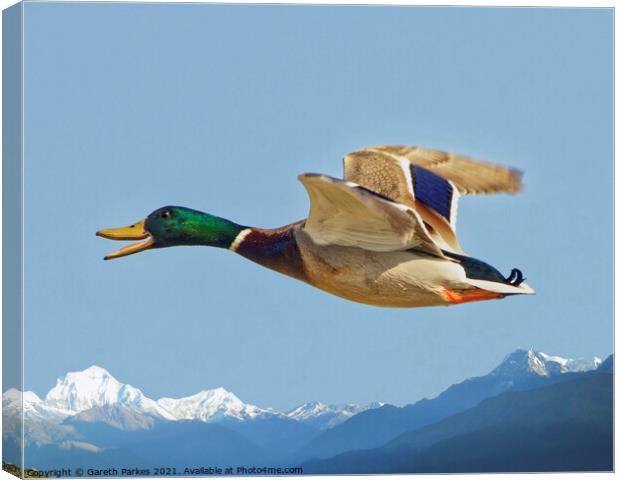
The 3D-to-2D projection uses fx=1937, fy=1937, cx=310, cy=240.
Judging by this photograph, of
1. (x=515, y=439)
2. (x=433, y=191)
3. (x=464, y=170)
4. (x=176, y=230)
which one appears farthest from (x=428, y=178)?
(x=515, y=439)

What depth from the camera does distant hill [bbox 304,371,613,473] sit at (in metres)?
13.4

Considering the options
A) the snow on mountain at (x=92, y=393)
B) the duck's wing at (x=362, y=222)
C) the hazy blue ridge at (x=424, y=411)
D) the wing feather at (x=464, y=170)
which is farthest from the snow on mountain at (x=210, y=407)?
the wing feather at (x=464, y=170)

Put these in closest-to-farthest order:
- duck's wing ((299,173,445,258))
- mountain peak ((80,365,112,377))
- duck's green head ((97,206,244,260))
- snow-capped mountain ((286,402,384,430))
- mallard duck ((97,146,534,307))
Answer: duck's wing ((299,173,445,258)) < mallard duck ((97,146,534,307)) < mountain peak ((80,365,112,377)) < duck's green head ((97,206,244,260)) < snow-capped mountain ((286,402,384,430))

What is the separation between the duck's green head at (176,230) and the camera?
12961mm

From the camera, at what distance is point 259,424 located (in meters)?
13.1

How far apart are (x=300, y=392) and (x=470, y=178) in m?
1.86

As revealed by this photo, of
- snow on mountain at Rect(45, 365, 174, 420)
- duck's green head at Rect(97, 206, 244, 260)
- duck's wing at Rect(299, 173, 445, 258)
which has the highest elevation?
duck's green head at Rect(97, 206, 244, 260)

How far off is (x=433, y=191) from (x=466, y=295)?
791 millimetres

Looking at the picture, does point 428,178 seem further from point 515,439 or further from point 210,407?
point 210,407

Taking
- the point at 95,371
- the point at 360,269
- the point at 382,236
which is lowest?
the point at 95,371

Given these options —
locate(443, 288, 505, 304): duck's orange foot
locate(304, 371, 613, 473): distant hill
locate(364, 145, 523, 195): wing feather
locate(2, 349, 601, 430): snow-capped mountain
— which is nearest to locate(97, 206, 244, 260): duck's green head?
locate(2, 349, 601, 430): snow-capped mountain

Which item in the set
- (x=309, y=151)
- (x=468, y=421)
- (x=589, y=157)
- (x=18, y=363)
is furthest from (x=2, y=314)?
(x=589, y=157)

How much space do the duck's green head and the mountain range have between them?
915mm

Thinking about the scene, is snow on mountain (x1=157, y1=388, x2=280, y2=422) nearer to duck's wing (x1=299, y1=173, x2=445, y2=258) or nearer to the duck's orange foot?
duck's wing (x1=299, y1=173, x2=445, y2=258)
